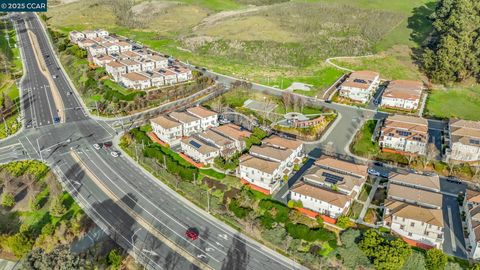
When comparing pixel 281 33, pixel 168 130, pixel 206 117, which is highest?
pixel 281 33

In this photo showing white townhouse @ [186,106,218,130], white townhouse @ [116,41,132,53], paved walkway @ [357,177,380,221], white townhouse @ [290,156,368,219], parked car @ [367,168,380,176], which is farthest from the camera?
white townhouse @ [116,41,132,53]

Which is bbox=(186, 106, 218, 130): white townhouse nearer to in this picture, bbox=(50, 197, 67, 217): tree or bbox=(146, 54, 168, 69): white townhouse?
bbox=(50, 197, 67, 217): tree

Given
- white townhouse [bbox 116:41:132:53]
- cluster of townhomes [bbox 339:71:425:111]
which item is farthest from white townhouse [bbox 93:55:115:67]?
cluster of townhomes [bbox 339:71:425:111]

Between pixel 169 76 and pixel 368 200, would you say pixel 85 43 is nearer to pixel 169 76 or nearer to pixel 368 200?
pixel 169 76

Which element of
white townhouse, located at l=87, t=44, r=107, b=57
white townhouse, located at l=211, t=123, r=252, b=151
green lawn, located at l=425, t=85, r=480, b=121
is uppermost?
green lawn, located at l=425, t=85, r=480, b=121

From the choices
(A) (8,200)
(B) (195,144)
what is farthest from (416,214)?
(A) (8,200)

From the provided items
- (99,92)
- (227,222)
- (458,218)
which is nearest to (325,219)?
(227,222)
